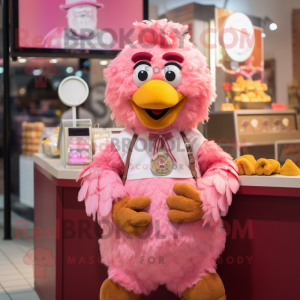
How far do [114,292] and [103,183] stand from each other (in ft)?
1.59

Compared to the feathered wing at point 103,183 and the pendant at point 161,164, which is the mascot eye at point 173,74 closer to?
the pendant at point 161,164

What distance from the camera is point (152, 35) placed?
1841 mm

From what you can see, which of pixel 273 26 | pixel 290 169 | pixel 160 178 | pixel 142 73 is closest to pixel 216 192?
pixel 160 178

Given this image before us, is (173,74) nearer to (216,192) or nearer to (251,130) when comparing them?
(216,192)

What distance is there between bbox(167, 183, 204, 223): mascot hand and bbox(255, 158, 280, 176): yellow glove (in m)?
0.33

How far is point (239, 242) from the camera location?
1.93m

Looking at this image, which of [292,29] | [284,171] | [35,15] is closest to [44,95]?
[35,15]

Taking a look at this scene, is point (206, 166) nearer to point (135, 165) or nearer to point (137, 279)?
point (135, 165)

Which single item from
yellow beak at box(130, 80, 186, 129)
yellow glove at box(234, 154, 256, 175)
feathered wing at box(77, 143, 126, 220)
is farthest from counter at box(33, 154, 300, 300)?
yellow beak at box(130, 80, 186, 129)

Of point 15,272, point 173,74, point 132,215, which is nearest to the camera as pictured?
point 132,215

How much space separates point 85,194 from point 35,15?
2.44 metres

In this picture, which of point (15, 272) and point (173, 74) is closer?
point (173, 74)

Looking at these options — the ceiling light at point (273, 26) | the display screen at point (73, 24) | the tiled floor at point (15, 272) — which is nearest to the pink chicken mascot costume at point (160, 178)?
the tiled floor at point (15, 272)

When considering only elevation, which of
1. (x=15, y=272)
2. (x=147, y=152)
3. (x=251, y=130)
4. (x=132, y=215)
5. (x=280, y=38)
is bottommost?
(x=15, y=272)
